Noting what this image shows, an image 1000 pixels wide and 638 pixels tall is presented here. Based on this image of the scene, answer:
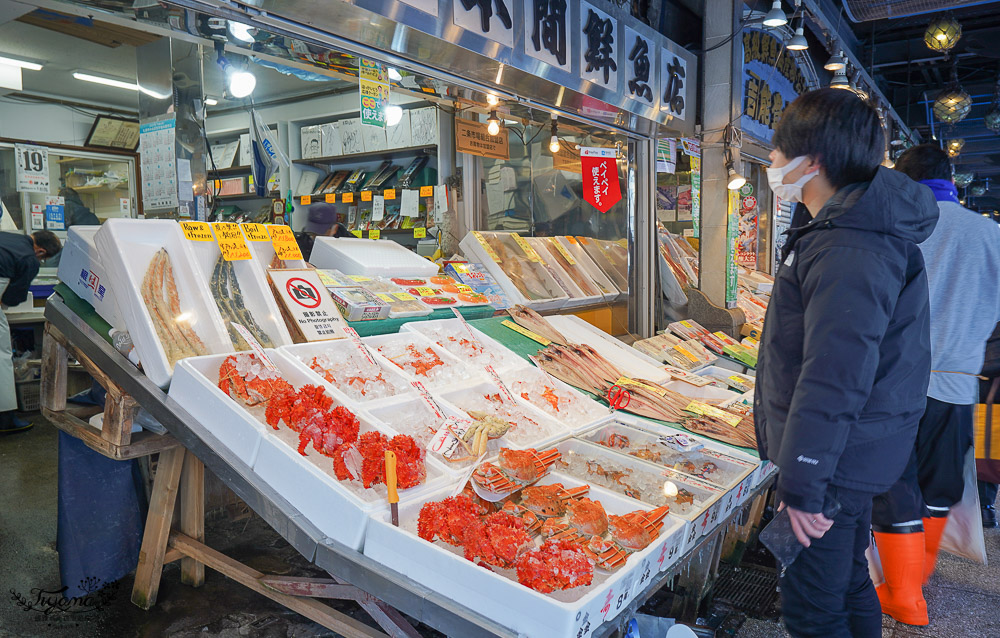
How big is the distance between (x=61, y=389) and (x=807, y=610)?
3.04 metres

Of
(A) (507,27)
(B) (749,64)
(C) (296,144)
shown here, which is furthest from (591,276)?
(C) (296,144)

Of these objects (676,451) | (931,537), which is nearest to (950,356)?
(931,537)

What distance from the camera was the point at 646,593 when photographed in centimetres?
182

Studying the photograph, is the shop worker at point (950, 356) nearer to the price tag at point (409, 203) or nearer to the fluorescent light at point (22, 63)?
the price tag at point (409, 203)

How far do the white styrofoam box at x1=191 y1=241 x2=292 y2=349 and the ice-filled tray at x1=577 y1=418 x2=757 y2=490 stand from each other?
1.36 m

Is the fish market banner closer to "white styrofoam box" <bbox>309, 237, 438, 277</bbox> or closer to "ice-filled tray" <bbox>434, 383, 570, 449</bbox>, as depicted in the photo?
"white styrofoam box" <bbox>309, 237, 438, 277</bbox>

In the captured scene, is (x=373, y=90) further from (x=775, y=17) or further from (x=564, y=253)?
(x=775, y=17)

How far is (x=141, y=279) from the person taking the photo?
8.18 feet

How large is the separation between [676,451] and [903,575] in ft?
3.89

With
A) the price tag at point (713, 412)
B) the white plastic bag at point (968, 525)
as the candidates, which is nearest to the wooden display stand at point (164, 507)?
the price tag at point (713, 412)

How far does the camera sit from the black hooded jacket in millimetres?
1618

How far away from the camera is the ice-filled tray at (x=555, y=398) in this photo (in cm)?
296

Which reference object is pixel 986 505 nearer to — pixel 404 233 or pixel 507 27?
pixel 507 27

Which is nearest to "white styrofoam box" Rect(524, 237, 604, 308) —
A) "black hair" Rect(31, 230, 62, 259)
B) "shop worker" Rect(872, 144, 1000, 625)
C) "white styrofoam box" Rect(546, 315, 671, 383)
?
"white styrofoam box" Rect(546, 315, 671, 383)
